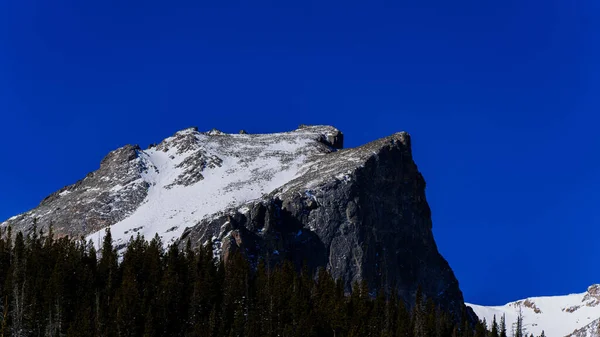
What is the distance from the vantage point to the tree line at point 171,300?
469 ft

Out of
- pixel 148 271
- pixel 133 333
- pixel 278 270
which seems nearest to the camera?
pixel 133 333

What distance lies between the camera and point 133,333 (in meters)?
143

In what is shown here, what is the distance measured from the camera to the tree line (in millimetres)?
142875

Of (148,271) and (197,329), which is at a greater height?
(148,271)

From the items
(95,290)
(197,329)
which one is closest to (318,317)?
(197,329)

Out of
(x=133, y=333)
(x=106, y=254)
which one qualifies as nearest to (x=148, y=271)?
(x=106, y=254)

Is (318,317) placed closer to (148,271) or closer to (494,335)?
(148,271)

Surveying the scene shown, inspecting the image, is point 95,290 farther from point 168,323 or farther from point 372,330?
point 372,330

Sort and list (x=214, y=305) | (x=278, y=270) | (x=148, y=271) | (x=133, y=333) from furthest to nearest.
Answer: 1. (x=278, y=270)
2. (x=148, y=271)
3. (x=214, y=305)
4. (x=133, y=333)

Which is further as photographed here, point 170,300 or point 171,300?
point 171,300

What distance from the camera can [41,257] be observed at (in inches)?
6270

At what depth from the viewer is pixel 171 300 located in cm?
15475

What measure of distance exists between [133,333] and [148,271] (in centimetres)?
2133

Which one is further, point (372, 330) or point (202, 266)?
point (202, 266)
